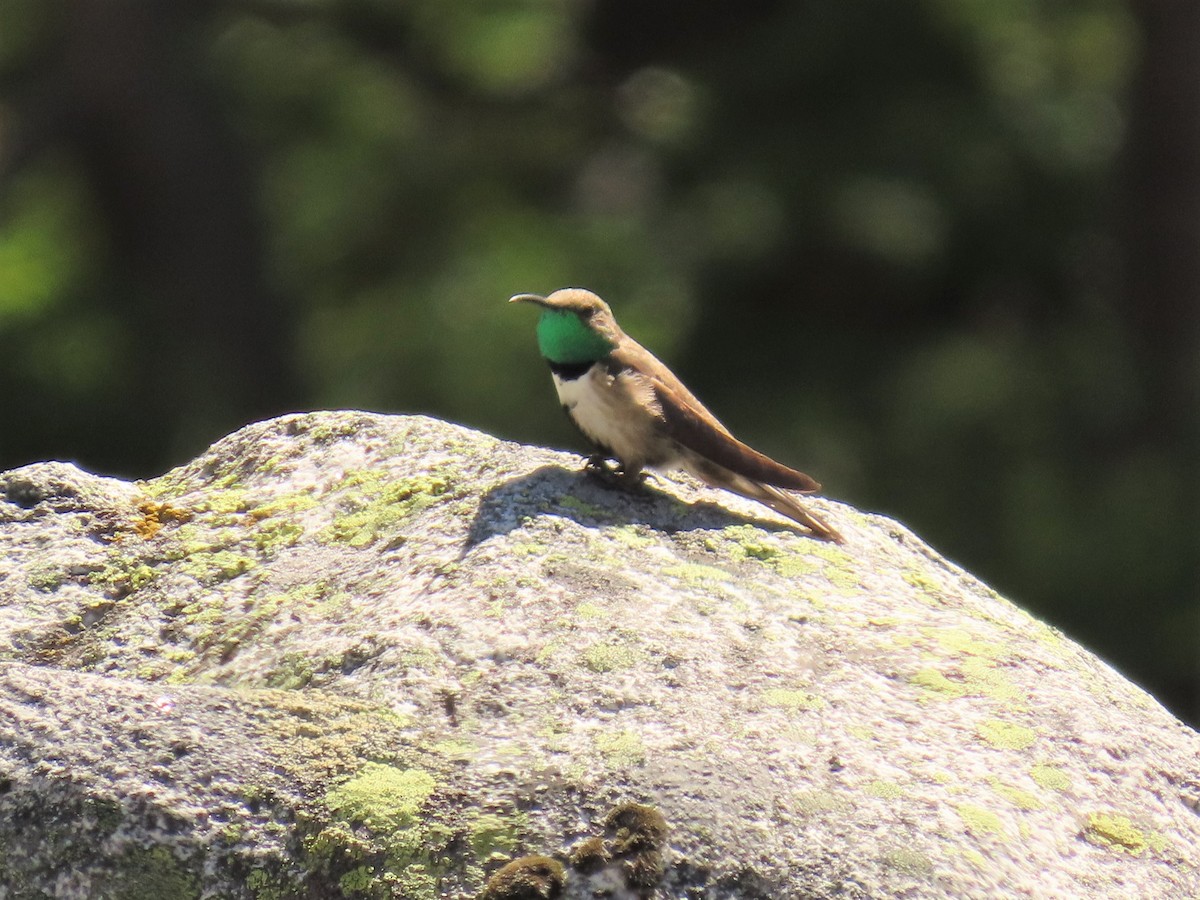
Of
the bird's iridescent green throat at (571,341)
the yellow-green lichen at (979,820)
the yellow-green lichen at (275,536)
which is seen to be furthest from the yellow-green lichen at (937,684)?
the bird's iridescent green throat at (571,341)

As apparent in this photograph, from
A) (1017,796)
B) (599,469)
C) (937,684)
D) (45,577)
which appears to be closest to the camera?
(1017,796)

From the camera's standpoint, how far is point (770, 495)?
168 inches

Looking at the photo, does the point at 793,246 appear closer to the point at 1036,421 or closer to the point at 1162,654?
the point at 1036,421

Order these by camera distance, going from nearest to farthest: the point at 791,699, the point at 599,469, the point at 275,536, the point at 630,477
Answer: the point at 791,699 → the point at 275,536 → the point at 599,469 → the point at 630,477

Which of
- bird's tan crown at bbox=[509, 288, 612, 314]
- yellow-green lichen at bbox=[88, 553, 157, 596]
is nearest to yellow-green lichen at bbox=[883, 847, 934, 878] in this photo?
yellow-green lichen at bbox=[88, 553, 157, 596]

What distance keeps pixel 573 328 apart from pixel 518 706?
184cm

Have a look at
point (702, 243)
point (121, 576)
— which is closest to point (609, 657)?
point (121, 576)

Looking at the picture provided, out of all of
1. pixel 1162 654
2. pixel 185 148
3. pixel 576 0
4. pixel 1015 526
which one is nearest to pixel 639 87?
pixel 576 0

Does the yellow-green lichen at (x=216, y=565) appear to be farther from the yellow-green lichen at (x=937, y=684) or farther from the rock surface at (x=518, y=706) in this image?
the yellow-green lichen at (x=937, y=684)

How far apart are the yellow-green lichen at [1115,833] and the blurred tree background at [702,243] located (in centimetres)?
792

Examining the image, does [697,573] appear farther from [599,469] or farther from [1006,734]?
[1006,734]

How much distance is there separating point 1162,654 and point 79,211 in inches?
362

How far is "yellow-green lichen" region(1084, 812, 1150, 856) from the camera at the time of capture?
305 centimetres

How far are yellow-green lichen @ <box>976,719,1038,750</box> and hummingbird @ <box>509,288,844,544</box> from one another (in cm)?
87
